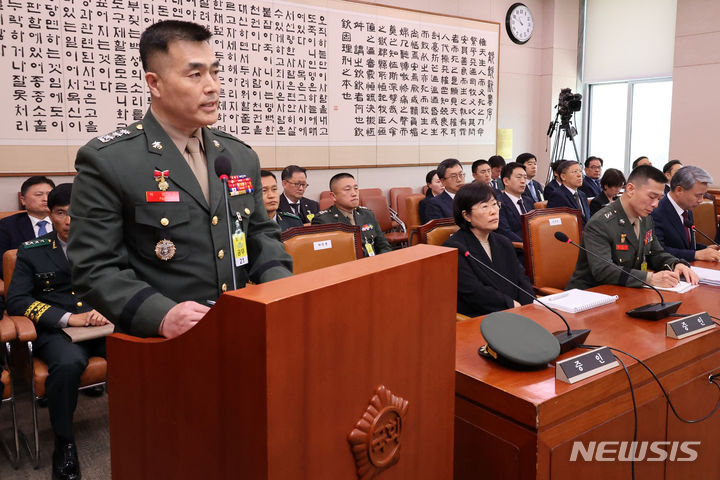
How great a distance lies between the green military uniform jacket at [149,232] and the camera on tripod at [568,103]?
6.14 meters

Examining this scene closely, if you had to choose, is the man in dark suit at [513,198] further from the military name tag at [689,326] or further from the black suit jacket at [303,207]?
the military name tag at [689,326]

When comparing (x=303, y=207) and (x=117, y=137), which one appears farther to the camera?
(x=303, y=207)

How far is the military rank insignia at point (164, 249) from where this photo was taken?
1.08 metres

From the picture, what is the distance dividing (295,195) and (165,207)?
3301 mm

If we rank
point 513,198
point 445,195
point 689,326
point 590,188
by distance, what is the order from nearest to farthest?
point 689,326 < point 513,198 < point 445,195 < point 590,188

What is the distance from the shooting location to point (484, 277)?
2400 mm

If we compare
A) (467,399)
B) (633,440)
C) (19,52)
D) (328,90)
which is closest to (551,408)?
(467,399)

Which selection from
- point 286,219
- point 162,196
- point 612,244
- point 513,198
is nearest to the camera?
point 162,196

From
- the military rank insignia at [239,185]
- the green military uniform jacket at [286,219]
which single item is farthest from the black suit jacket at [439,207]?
the military rank insignia at [239,185]

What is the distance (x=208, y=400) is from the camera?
725mm

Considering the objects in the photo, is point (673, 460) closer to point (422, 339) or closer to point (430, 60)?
point (422, 339)

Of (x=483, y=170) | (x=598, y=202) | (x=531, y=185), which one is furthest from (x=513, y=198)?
(x=531, y=185)

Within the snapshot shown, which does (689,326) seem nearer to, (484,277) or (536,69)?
(484,277)
